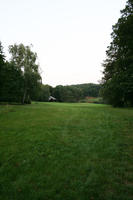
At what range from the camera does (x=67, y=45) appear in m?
36.0

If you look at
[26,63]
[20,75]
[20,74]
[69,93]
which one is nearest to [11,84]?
[20,75]

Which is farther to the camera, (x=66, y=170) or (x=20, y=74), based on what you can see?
(x=20, y=74)

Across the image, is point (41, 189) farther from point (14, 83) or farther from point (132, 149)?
point (14, 83)

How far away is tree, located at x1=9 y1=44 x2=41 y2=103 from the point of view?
27859 millimetres

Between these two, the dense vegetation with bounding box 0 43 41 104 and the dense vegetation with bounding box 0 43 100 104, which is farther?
the dense vegetation with bounding box 0 43 41 104

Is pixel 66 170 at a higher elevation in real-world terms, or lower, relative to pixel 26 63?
lower

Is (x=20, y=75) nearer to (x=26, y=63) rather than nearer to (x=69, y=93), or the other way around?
(x=26, y=63)

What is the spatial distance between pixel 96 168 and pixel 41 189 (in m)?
1.48

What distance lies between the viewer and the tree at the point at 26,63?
27.9 meters

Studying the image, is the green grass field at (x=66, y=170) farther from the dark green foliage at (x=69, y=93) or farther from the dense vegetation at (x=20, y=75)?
the dark green foliage at (x=69, y=93)

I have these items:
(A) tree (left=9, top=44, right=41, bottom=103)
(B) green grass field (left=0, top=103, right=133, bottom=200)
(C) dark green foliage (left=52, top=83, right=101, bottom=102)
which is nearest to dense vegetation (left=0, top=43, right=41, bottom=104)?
(A) tree (left=9, top=44, right=41, bottom=103)

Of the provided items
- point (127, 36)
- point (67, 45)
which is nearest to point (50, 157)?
point (127, 36)

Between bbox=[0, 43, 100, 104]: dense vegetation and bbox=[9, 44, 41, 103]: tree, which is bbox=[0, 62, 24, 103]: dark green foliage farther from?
bbox=[9, 44, 41, 103]: tree

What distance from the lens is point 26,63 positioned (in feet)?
92.3
